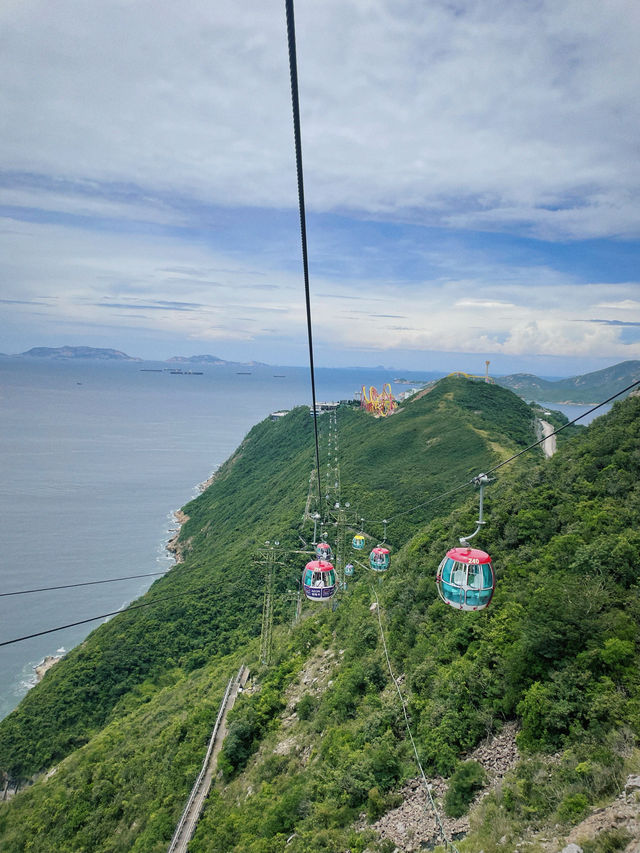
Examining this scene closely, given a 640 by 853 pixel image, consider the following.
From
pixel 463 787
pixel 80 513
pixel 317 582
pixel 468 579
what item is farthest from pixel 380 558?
pixel 80 513

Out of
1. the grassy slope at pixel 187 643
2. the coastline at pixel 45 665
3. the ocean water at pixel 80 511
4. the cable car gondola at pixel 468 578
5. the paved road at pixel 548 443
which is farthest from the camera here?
the ocean water at pixel 80 511

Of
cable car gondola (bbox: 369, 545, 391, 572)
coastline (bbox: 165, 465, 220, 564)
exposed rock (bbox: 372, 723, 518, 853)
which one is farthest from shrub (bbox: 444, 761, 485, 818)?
coastline (bbox: 165, 465, 220, 564)

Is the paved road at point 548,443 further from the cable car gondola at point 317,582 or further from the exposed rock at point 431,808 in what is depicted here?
the exposed rock at point 431,808

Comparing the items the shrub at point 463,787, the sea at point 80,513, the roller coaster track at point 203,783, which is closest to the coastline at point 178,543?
the sea at point 80,513

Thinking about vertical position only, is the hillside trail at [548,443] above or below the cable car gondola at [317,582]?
above

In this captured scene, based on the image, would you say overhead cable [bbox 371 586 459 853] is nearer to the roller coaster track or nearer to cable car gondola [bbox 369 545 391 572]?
cable car gondola [bbox 369 545 391 572]

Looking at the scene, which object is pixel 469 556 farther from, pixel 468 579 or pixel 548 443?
pixel 548 443
